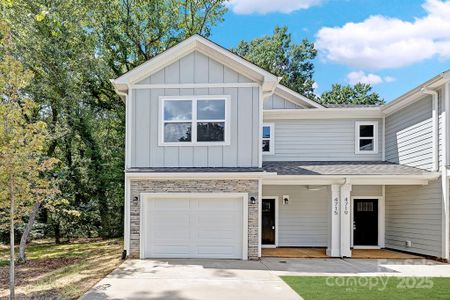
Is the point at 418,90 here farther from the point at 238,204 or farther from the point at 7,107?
the point at 7,107

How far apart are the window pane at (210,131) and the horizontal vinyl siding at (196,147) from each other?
0.98ft

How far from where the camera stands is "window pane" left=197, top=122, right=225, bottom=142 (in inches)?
472

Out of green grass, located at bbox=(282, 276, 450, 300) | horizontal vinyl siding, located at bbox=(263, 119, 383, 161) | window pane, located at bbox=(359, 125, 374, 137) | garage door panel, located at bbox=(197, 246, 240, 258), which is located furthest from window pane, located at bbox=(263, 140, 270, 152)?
green grass, located at bbox=(282, 276, 450, 300)

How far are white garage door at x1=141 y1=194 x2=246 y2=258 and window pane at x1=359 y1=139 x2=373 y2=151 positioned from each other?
257 inches

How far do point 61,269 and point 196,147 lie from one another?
5649 mm

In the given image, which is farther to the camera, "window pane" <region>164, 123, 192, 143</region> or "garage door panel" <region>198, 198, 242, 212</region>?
"window pane" <region>164, 123, 192, 143</region>

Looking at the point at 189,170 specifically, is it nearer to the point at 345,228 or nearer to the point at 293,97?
the point at 345,228

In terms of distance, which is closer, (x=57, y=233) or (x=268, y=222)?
(x=268, y=222)

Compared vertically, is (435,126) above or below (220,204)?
above

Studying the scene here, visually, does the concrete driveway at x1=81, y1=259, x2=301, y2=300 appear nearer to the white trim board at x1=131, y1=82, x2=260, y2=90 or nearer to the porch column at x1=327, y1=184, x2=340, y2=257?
the porch column at x1=327, y1=184, x2=340, y2=257

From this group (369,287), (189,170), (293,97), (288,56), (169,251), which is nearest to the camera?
(369,287)

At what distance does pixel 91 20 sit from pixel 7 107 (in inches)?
536

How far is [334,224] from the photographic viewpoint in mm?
12633

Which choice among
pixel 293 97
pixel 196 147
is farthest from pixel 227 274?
pixel 293 97
